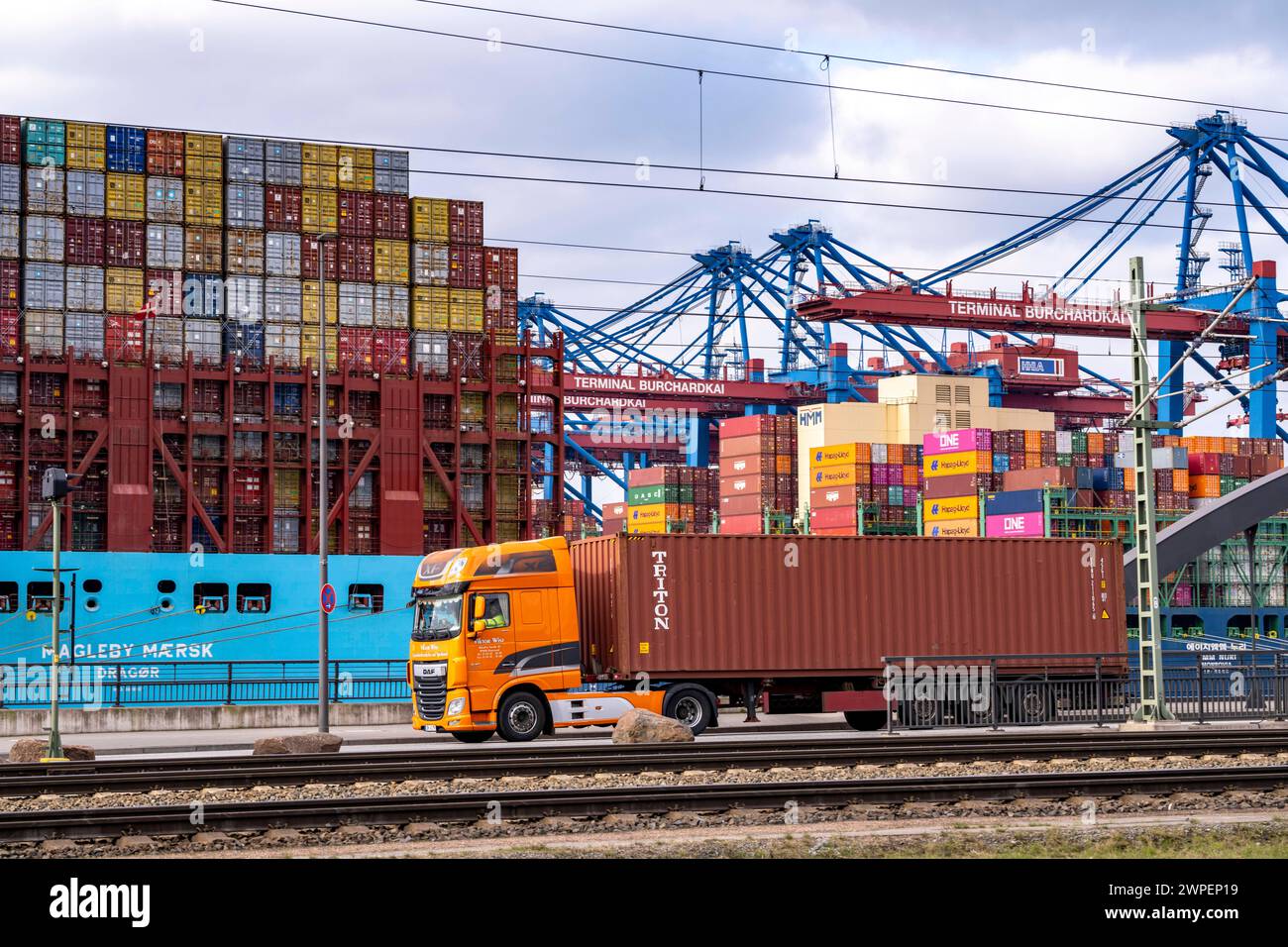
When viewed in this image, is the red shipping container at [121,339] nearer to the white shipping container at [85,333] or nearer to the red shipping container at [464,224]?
the white shipping container at [85,333]

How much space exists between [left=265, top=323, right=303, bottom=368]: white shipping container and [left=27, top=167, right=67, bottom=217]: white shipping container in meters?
6.58

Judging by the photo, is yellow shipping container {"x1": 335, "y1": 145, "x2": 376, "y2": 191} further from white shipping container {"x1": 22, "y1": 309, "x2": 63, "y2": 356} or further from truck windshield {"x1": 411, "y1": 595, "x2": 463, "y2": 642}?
truck windshield {"x1": 411, "y1": 595, "x2": 463, "y2": 642}

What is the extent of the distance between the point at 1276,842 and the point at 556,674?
14.8 metres

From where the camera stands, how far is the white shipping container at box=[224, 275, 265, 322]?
43375mm

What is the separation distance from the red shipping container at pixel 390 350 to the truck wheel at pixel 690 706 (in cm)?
2024

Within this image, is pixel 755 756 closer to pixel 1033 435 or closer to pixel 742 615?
pixel 742 615

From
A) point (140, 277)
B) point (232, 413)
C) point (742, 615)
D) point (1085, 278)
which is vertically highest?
point (1085, 278)

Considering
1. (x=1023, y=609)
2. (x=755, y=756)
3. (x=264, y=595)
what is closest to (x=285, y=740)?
(x=755, y=756)

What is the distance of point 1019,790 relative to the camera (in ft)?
55.0

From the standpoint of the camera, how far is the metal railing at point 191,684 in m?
33.6

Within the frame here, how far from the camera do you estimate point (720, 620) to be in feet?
92.0

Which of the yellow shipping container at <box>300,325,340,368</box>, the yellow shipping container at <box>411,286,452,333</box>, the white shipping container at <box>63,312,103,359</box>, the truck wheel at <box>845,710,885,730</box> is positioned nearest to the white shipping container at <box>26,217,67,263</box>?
the white shipping container at <box>63,312,103,359</box>

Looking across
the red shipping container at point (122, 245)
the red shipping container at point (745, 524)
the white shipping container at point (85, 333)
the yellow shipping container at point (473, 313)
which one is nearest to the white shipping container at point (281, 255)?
the red shipping container at point (122, 245)
